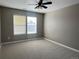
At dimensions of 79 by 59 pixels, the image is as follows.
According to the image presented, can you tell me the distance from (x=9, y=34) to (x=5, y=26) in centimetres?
60

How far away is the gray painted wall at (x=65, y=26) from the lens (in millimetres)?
3594

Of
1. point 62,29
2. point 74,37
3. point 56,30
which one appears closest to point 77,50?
point 74,37

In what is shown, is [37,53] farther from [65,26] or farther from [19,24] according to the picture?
[19,24]

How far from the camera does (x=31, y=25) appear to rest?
586 centimetres

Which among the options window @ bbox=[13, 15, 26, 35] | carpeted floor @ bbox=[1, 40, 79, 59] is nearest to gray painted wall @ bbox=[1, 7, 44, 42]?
window @ bbox=[13, 15, 26, 35]

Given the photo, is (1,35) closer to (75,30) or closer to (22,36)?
(22,36)

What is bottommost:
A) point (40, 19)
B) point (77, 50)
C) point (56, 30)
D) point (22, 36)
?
point (77, 50)

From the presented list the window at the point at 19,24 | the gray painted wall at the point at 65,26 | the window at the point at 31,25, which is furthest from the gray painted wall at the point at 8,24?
the gray painted wall at the point at 65,26

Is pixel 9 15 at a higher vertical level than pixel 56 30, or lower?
higher

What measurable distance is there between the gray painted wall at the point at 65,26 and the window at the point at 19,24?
2097mm

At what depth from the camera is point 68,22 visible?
3971mm

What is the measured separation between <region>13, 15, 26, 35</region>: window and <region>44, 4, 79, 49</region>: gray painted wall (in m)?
2.10

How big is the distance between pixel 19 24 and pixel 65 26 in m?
3.30

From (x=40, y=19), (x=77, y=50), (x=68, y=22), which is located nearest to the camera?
(x=77, y=50)
